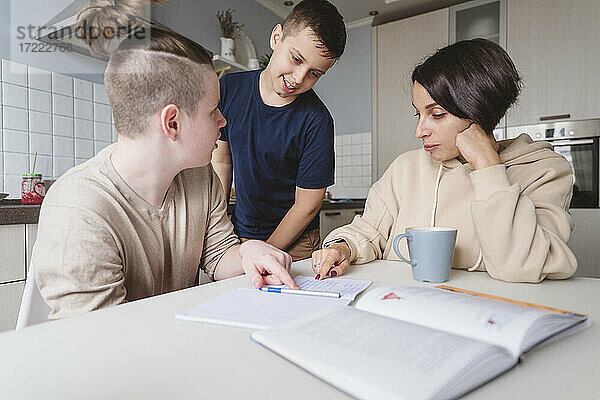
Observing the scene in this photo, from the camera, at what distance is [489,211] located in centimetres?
92

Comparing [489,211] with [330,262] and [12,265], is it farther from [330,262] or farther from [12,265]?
[12,265]

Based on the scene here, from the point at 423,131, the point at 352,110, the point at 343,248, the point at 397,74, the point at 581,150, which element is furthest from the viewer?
the point at 352,110

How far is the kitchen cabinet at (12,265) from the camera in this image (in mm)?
1452

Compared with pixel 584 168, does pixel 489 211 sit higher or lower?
lower

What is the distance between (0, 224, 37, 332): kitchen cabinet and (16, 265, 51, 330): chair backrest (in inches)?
32.5

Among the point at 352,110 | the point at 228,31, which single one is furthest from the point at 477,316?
the point at 352,110

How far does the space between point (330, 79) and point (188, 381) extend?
3898mm

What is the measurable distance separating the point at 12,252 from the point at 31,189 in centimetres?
50

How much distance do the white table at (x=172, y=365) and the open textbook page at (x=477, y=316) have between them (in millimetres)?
26

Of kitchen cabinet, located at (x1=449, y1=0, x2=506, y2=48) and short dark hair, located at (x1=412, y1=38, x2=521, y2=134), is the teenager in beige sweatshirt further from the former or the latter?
kitchen cabinet, located at (x1=449, y1=0, x2=506, y2=48)

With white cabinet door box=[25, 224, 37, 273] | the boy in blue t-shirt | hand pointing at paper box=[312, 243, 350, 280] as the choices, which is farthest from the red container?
hand pointing at paper box=[312, 243, 350, 280]

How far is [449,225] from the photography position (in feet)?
3.63

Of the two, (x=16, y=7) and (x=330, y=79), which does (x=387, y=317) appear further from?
(x=330, y=79)

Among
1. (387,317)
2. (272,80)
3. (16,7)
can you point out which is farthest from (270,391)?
(16,7)
